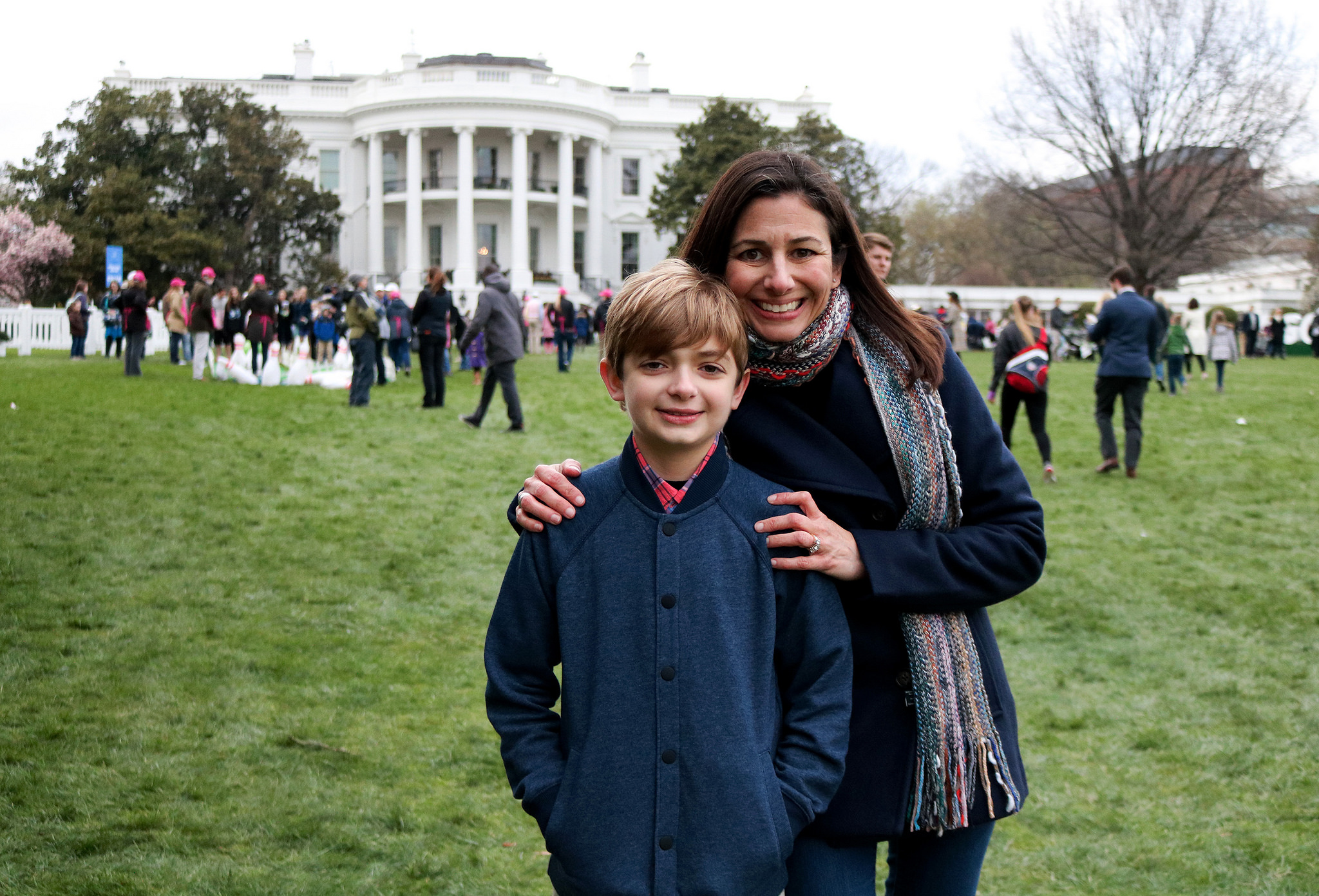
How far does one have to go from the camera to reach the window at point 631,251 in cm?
7056

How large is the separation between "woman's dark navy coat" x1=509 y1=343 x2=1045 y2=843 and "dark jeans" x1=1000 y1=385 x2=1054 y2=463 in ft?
33.2

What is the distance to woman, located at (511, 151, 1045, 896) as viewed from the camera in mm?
2236

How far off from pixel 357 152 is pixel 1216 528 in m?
64.3

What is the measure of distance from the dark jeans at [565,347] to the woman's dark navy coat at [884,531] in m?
24.3

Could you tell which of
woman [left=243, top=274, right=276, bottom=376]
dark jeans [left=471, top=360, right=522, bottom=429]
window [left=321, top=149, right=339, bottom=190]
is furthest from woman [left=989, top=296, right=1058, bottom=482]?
window [left=321, top=149, right=339, bottom=190]

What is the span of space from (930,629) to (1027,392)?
33.6 feet

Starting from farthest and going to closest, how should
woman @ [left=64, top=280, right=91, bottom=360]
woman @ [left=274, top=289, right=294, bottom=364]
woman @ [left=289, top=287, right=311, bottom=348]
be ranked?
woman @ [left=274, top=289, right=294, bottom=364]
woman @ [left=289, top=287, right=311, bottom=348]
woman @ [left=64, top=280, right=91, bottom=360]

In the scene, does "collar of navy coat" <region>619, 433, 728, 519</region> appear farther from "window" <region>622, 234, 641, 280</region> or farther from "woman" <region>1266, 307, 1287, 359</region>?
"window" <region>622, 234, 641, 280</region>

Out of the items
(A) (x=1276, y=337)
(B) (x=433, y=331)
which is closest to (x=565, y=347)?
(B) (x=433, y=331)

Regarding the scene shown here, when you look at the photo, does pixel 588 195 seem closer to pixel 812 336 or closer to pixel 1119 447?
pixel 1119 447

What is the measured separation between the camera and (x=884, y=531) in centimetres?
223

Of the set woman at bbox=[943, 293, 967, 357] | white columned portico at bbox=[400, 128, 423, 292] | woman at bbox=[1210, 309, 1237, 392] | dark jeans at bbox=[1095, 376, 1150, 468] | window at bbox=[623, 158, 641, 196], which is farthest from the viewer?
window at bbox=[623, 158, 641, 196]

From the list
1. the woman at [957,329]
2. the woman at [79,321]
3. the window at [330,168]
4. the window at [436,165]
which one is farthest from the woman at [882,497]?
the window at [330,168]

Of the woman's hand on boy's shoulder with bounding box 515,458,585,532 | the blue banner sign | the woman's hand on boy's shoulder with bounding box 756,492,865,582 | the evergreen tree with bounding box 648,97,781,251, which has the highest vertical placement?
the evergreen tree with bounding box 648,97,781,251
